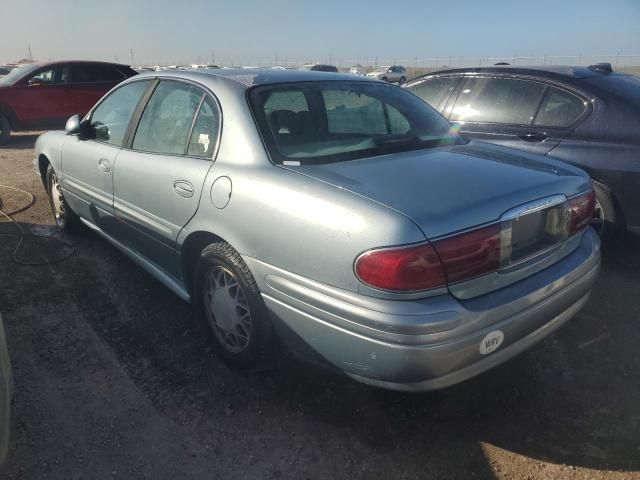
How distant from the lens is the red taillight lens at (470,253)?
6.43ft

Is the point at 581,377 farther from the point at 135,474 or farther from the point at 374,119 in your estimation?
the point at 135,474

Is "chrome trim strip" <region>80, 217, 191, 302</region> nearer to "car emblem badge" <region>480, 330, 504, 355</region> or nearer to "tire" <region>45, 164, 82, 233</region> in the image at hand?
"tire" <region>45, 164, 82, 233</region>

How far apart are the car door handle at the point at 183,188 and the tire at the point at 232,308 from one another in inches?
12.4

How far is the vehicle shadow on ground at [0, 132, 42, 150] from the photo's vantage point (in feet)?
34.1

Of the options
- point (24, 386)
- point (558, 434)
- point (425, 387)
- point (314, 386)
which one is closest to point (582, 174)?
point (558, 434)

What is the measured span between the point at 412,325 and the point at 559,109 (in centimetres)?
310

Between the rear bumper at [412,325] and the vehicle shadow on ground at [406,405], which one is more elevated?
the rear bumper at [412,325]

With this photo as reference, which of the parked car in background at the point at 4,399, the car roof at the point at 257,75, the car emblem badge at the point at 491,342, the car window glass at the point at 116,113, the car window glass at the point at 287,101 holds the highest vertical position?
the car roof at the point at 257,75

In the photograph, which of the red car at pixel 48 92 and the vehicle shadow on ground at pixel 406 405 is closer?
the vehicle shadow on ground at pixel 406 405

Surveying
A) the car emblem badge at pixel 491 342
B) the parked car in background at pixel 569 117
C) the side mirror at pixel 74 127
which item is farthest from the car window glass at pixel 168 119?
the parked car in background at pixel 569 117

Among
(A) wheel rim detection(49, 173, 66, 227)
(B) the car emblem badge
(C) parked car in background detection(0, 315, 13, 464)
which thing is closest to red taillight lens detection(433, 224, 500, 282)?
(B) the car emblem badge

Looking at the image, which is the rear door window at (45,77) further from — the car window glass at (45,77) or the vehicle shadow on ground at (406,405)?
the vehicle shadow on ground at (406,405)

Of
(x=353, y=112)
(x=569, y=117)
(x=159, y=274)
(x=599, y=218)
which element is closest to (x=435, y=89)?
(x=569, y=117)

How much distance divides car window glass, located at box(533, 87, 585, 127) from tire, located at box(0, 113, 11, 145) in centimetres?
1044
